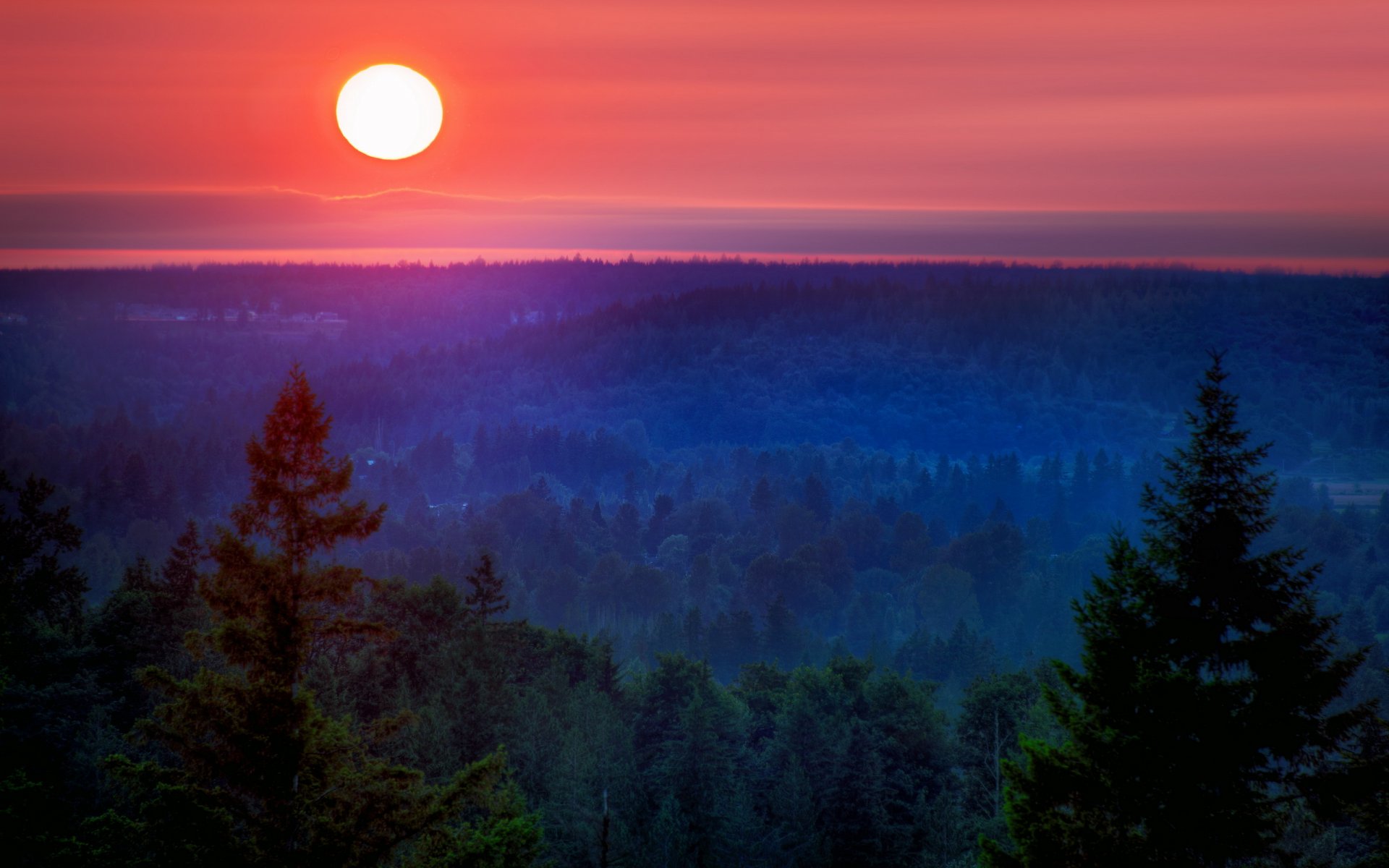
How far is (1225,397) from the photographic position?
14578 mm

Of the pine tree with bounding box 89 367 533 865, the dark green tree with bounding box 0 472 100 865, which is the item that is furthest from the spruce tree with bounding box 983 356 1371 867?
the dark green tree with bounding box 0 472 100 865

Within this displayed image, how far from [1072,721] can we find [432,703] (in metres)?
25.6

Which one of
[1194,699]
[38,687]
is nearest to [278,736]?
[1194,699]

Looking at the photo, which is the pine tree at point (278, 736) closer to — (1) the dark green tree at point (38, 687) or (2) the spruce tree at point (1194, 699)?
(1) the dark green tree at point (38, 687)

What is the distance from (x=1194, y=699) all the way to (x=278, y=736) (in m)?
10.4

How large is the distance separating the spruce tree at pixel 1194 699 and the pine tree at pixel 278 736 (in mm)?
6611

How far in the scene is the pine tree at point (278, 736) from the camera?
1280 centimetres

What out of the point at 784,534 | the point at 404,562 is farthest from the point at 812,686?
the point at 784,534

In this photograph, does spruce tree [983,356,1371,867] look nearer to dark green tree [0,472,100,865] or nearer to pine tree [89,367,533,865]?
pine tree [89,367,533,865]

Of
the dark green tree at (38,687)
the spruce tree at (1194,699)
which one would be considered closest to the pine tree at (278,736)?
the dark green tree at (38,687)

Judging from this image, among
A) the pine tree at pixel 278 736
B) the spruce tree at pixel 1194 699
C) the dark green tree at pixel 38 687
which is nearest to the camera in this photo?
the pine tree at pixel 278 736

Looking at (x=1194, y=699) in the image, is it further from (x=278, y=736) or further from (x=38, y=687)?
(x=38, y=687)

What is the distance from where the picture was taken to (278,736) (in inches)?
517

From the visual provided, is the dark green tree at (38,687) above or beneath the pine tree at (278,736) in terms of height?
beneath
